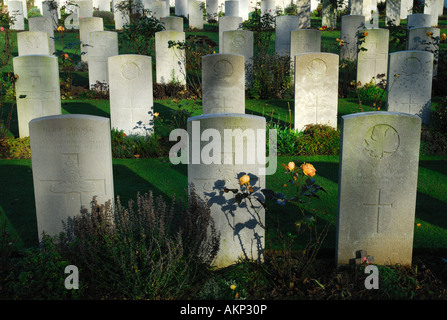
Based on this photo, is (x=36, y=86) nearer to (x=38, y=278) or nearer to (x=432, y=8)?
(x=38, y=278)

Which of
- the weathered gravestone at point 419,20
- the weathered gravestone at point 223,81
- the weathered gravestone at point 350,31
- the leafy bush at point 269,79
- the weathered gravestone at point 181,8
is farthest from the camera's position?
the weathered gravestone at point 181,8

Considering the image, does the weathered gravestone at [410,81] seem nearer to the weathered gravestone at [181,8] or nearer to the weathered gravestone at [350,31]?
the weathered gravestone at [350,31]

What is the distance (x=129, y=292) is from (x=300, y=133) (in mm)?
5385

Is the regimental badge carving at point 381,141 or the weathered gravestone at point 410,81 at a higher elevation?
the weathered gravestone at point 410,81

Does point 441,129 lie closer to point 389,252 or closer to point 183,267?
point 389,252

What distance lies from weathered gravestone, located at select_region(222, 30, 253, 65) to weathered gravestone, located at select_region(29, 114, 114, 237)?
27.4ft

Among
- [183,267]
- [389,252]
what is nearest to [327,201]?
[389,252]

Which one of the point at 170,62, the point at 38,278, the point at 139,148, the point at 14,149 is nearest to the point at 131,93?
the point at 139,148

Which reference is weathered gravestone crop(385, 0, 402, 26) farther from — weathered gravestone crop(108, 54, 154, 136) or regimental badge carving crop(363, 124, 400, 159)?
regimental badge carving crop(363, 124, 400, 159)

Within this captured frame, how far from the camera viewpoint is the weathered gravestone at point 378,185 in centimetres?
427

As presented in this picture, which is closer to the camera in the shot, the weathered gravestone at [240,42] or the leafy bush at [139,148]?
the leafy bush at [139,148]

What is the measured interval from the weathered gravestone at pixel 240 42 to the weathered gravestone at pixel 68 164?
836 centimetres

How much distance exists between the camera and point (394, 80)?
9055 mm

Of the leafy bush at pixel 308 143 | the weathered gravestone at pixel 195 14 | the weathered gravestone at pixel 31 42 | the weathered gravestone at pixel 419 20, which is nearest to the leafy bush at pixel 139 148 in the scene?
the leafy bush at pixel 308 143
